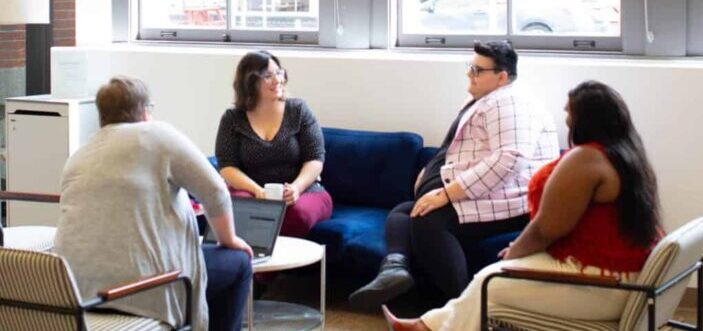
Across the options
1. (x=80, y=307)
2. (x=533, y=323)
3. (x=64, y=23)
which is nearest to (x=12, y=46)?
(x=64, y=23)

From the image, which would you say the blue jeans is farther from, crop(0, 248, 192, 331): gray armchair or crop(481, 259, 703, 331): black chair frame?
crop(481, 259, 703, 331): black chair frame

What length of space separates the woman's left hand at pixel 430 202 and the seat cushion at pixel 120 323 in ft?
5.23

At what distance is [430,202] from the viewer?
16.0 ft

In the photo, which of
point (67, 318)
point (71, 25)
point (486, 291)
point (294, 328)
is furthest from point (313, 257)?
point (71, 25)

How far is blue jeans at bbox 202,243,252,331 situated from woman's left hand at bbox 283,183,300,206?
111 centimetres

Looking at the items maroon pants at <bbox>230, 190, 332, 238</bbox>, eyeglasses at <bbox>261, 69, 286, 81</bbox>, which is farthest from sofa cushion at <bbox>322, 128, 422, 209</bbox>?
eyeglasses at <bbox>261, 69, 286, 81</bbox>

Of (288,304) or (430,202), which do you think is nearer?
(430,202)

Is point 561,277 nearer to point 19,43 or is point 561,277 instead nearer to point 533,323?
point 533,323

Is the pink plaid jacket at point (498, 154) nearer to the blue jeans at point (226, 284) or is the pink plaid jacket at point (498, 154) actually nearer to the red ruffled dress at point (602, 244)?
the red ruffled dress at point (602, 244)

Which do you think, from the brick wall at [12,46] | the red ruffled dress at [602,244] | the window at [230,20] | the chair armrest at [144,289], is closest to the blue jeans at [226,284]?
the chair armrest at [144,289]

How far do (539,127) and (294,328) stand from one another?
144cm

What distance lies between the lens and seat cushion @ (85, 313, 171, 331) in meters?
3.40

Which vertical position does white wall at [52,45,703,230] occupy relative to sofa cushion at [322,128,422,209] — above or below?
above

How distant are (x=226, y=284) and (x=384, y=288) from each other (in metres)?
0.83
